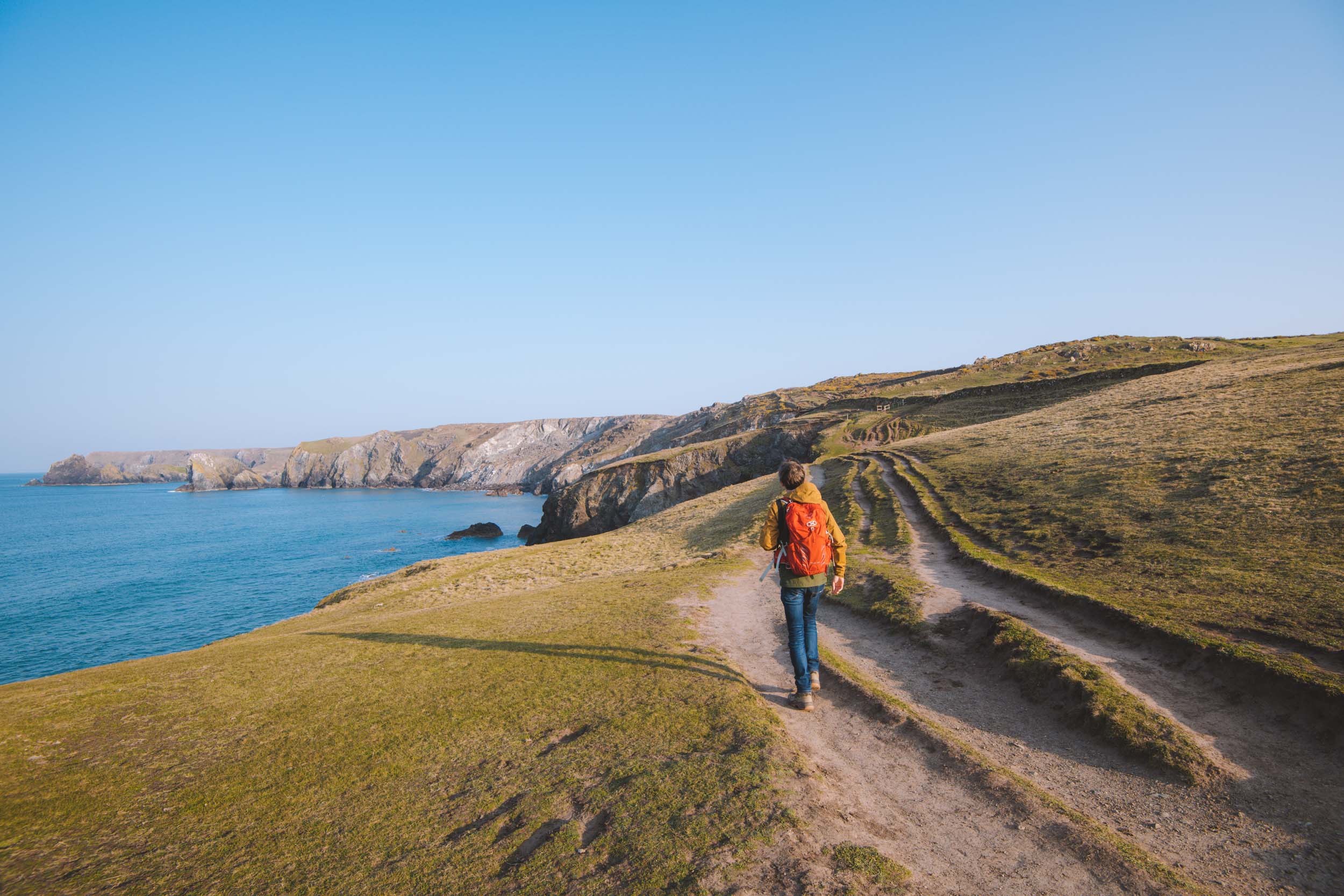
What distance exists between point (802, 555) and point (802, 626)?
1352 millimetres

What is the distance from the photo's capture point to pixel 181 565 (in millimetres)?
75750

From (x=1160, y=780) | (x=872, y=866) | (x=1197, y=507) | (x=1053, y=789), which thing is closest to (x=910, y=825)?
(x=872, y=866)

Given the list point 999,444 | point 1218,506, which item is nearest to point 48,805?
point 1218,506

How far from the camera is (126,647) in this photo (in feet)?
143

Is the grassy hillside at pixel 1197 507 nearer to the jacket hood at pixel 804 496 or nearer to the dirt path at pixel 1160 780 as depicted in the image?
the dirt path at pixel 1160 780

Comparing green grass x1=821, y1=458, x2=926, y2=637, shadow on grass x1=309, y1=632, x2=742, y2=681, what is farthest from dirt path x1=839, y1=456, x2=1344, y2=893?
shadow on grass x1=309, y1=632, x2=742, y2=681

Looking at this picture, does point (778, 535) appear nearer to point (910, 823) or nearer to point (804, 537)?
point (804, 537)

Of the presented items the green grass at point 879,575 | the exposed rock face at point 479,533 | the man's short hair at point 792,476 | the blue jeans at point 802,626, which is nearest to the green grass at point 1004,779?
the blue jeans at point 802,626

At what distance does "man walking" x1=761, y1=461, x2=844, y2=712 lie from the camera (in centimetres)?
1038

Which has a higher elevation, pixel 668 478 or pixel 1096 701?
pixel 1096 701

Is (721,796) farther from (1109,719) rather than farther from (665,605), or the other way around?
(665,605)

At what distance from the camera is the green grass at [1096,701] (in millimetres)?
8398

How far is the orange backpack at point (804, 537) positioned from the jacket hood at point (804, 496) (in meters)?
0.05

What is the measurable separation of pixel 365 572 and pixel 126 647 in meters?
25.5
